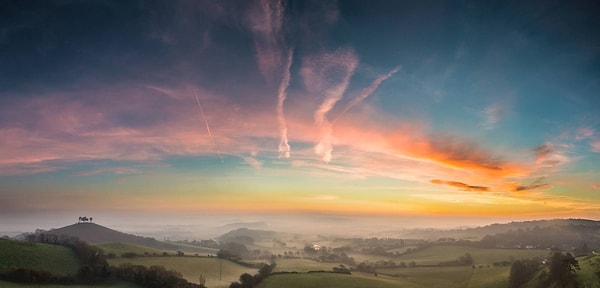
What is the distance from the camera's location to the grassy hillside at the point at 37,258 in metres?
82.6

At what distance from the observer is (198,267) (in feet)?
452

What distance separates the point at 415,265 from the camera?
554 ft

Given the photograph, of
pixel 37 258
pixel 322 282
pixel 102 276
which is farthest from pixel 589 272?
pixel 37 258

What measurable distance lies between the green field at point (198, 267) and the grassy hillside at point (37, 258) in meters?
20.1

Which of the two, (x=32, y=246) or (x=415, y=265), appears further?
(x=415, y=265)

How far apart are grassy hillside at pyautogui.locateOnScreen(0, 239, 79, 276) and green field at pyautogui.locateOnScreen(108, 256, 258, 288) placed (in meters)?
20.1

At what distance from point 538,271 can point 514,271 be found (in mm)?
6718

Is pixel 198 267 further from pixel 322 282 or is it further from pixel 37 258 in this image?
pixel 37 258

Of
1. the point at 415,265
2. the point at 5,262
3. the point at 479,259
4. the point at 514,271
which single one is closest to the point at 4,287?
the point at 5,262

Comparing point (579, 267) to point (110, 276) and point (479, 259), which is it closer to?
point (479, 259)

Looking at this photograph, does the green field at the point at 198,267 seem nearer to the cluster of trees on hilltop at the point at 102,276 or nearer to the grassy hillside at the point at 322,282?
the grassy hillside at the point at 322,282

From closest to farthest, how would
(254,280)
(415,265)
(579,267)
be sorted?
(579,267)
(254,280)
(415,265)

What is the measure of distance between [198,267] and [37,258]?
193ft

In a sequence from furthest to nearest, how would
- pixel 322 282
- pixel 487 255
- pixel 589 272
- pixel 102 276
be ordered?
pixel 487 255 < pixel 322 282 < pixel 102 276 < pixel 589 272
